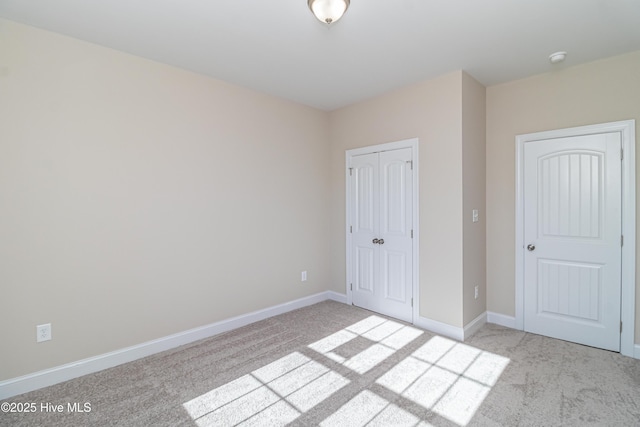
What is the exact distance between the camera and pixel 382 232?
12.4 feet

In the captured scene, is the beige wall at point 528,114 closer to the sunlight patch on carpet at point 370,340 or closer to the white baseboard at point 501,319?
the white baseboard at point 501,319

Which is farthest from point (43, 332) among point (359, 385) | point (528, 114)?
point (528, 114)

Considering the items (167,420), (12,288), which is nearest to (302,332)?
(167,420)

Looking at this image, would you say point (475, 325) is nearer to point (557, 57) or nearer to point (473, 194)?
point (473, 194)

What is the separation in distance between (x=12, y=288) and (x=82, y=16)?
2040 mm

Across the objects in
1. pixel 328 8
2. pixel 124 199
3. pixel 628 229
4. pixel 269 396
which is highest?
pixel 328 8

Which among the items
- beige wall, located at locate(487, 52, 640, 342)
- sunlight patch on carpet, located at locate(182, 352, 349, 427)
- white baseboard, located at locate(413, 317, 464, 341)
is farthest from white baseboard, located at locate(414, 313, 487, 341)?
sunlight patch on carpet, located at locate(182, 352, 349, 427)

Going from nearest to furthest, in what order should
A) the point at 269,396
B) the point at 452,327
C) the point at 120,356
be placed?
the point at 269,396 < the point at 120,356 < the point at 452,327

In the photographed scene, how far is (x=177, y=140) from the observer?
2.98 m

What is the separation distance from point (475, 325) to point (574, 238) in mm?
1314

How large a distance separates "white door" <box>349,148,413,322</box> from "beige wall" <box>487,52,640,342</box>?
97 centimetres

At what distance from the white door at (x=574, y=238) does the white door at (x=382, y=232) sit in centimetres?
126

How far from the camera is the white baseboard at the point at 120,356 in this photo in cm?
224

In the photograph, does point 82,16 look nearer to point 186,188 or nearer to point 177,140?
point 177,140
